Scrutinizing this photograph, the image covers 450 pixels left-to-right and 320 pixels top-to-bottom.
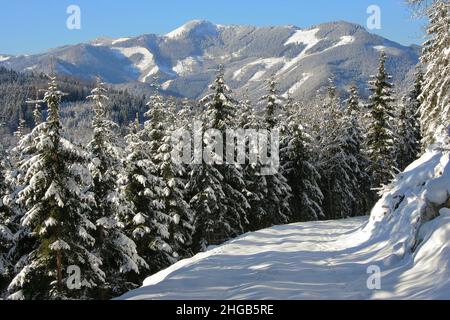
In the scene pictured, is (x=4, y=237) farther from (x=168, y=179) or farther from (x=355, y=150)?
(x=355, y=150)

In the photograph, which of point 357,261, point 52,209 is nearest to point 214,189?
point 52,209

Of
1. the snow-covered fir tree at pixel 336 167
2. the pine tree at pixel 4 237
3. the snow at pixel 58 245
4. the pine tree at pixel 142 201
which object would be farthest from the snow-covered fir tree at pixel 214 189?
the snow-covered fir tree at pixel 336 167

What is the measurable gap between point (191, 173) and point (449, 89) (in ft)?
56.7

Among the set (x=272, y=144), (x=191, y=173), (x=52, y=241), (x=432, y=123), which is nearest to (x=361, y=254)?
(x=52, y=241)

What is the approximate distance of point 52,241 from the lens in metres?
17.9

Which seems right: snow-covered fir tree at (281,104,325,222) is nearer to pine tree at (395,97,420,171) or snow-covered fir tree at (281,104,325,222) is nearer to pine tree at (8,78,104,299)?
pine tree at (395,97,420,171)

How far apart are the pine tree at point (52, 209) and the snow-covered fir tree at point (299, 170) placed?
23.3 m

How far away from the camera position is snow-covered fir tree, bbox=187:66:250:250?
30891 millimetres

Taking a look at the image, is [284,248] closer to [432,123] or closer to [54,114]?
[54,114]

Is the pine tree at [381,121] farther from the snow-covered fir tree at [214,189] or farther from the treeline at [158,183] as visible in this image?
the snow-covered fir tree at [214,189]

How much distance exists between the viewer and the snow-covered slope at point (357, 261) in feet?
33.1

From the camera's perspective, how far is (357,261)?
43.1 ft

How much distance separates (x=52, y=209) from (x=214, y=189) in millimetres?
14740
